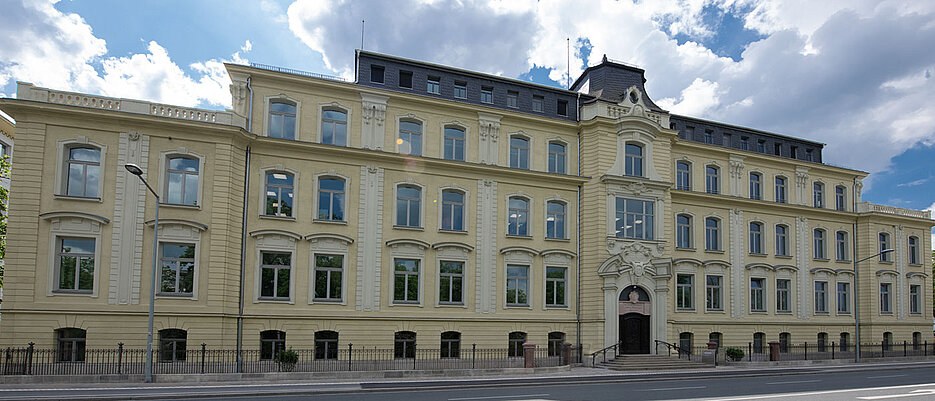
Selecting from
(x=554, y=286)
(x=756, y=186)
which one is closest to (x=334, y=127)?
(x=554, y=286)

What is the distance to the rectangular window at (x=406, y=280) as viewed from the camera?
31.3 metres

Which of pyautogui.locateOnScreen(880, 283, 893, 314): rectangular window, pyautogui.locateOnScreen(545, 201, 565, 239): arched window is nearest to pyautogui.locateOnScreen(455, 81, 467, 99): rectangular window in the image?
pyautogui.locateOnScreen(545, 201, 565, 239): arched window

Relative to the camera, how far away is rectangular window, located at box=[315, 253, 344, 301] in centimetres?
3012

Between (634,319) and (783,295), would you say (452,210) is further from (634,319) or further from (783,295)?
(783,295)

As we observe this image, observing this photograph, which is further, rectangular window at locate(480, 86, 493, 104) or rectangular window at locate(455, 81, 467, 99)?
rectangular window at locate(480, 86, 493, 104)

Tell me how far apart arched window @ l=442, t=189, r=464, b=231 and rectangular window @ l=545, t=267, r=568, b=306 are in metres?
5.47

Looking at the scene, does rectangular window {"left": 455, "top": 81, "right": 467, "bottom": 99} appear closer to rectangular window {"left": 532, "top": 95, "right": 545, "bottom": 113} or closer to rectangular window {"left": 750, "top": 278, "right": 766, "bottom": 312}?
rectangular window {"left": 532, "top": 95, "right": 545, "bottom": 113}

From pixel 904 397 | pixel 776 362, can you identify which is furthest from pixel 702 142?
pixel 904 397

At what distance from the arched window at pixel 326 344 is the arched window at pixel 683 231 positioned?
21.0 meters

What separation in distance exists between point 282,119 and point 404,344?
1228cm

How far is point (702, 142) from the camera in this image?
40844mm

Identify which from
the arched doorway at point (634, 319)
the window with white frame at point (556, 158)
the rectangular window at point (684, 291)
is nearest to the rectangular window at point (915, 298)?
the rectangular window at point (684, 291)

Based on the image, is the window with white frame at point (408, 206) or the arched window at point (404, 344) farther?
the window with white frame at point (408, 206)

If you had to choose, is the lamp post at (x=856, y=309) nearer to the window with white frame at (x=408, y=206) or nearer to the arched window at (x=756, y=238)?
the arched window at (x=756, y=238)
